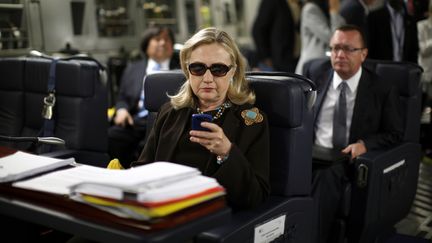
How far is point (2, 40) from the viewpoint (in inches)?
88.3

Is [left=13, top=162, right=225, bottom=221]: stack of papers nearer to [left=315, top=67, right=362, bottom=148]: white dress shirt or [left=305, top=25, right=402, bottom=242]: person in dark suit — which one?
[left=305, top=25, right=402, bottom=242]: person in dark suit

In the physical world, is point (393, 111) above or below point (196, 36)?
below

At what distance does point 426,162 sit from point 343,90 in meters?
2.35

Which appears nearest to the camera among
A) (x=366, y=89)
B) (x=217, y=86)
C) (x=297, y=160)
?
(x=217, y=86)

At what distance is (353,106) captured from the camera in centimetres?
299

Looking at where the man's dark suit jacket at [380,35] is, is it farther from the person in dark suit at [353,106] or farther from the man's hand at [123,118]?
the man's hand at [123,118]

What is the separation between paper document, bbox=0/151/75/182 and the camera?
1.46 meters

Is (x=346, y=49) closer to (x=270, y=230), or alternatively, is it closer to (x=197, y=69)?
(x=197, y=69)

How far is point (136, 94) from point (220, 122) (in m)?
2.13

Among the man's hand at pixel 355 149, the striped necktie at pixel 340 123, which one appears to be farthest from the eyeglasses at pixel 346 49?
the man's hand at pixel 355 149

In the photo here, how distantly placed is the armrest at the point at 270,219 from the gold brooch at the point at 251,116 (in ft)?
0.97

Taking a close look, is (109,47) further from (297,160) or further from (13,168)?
(13,168)

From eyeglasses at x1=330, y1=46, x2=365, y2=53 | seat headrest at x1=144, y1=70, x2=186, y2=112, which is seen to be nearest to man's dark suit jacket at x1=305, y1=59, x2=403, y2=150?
eyeglasses at x1=330, y1=46, x2=365, y2=53

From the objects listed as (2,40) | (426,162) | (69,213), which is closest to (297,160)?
(69,213)
